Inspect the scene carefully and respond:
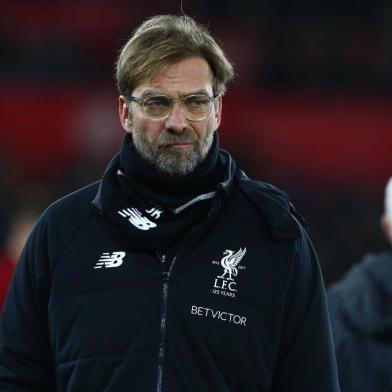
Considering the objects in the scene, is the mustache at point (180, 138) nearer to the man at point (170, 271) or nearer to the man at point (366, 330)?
the man at point (170, 271)

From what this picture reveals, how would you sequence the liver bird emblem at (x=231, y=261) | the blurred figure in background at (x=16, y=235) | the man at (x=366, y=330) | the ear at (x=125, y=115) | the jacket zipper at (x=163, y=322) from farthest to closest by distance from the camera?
the blurred figure in background at (x=16, y=235), the man at (x=366, y=330), the ear at (x=125, y=115), the liver bird emblem at (x=231, y=261), the jacket zipper at (x=163, y=322)

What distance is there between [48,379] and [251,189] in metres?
0.74

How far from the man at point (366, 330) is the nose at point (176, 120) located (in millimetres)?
1089

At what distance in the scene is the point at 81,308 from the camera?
3.20 meters

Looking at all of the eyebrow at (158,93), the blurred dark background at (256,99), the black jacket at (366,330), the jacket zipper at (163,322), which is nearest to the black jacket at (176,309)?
the jacket zipper at (163,322)

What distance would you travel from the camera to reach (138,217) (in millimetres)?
3258

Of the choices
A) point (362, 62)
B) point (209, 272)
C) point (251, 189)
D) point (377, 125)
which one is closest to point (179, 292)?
point (209, 272)

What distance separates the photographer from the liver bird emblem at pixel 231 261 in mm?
3215

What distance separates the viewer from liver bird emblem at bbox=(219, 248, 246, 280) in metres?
3.21

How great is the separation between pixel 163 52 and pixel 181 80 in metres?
0.09

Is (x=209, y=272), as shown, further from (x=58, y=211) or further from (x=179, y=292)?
(x=58, y=211)

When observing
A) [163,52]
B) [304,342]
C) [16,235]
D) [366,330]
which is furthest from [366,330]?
[16,235]

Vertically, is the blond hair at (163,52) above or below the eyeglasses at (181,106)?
above

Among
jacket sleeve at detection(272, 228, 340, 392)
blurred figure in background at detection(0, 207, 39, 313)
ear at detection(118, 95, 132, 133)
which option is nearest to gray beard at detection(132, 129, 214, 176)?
ear at detection(118, 95, 132, 133)
